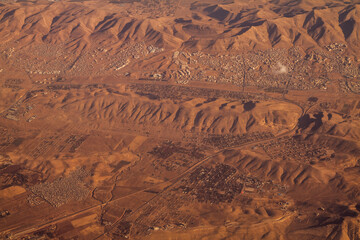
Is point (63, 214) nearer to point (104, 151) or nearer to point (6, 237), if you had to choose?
point (6, 237)

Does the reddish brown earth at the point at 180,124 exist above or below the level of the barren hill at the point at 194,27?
below

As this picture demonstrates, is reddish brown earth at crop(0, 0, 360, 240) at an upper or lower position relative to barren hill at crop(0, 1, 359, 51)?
lower

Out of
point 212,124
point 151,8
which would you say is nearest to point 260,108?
point 212,124

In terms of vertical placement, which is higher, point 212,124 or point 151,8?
point 151,8

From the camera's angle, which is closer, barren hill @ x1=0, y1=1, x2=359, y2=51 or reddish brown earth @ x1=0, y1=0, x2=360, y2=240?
reddish brown earth @ x1=0, y1=0, x2=360, y2=240

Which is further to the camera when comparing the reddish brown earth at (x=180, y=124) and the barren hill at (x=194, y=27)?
the barren hill at (x=194, y=27)

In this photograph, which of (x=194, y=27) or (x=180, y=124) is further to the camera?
(x=194, y=27)

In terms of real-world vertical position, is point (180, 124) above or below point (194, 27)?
below

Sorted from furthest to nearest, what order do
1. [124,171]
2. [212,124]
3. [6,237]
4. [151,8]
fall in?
1. [151,8]
2. [212,124]
3. [124,171]
4. [6,237]
